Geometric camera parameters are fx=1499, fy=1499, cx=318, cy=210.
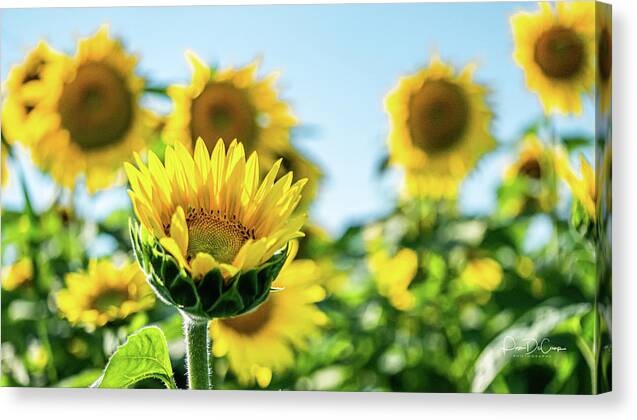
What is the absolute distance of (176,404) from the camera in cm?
286

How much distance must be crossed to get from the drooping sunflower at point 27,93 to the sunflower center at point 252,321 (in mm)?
540

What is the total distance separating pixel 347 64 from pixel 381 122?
126mm

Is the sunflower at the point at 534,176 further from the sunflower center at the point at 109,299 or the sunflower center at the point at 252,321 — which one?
the sunflower center at the point at 109,299

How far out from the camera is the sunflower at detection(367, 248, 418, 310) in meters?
2.76

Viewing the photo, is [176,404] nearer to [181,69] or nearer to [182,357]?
[182,357]

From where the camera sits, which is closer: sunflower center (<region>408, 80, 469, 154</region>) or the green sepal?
the green sepal

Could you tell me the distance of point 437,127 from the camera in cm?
280

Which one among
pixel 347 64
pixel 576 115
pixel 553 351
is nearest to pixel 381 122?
pixel 347 64

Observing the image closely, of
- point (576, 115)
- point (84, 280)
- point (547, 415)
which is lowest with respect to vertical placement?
point (547, 415)

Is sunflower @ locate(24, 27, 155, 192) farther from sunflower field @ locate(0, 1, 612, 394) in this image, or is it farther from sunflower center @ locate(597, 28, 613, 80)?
sunflower center @ locate(597, 28, 613, 80)

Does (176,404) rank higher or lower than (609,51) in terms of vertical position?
lower

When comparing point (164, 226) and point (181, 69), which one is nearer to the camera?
point (164, 226)

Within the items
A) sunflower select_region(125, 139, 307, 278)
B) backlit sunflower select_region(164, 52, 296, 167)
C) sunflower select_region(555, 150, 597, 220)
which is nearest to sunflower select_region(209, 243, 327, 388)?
sunflower select_region(125, 139, 307, 278)
